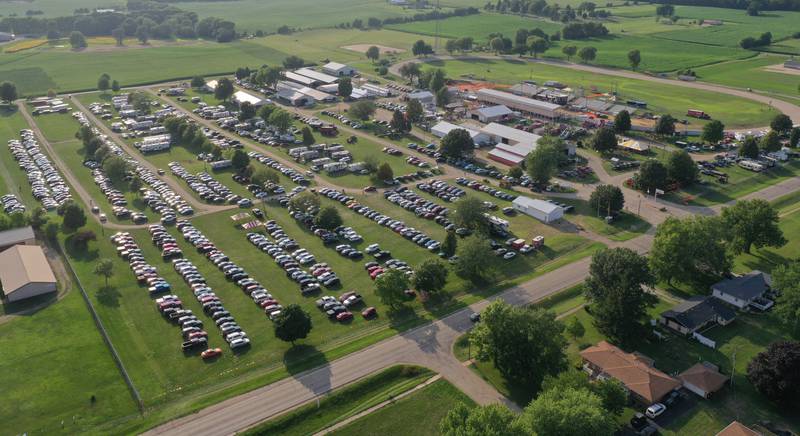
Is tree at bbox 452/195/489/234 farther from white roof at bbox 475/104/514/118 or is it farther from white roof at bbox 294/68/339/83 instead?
white roof at bbox 294/68/339/83

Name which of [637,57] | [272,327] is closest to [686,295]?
[272,327]

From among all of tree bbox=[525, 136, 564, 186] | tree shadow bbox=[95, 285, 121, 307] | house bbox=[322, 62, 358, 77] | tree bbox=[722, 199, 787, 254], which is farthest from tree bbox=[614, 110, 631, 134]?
tree shadow bbox=[95, 285, 121, 307]

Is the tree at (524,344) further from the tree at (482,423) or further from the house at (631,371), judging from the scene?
the tree at (482,423)

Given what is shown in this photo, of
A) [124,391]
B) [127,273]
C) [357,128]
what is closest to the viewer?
[124,391]

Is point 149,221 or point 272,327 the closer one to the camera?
point 272,327

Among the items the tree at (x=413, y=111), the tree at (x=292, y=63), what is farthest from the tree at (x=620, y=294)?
the tree at (x=292, y=63)

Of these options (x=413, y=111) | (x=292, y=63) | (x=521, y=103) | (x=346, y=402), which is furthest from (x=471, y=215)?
(x=292, y=63)

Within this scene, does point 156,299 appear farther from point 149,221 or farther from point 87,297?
point 149,221
